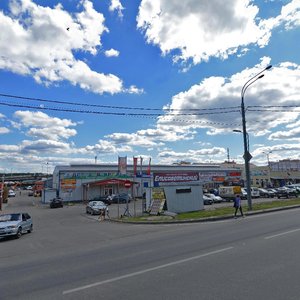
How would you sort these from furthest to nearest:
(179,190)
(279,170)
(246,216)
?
(279,170) → (179,190) → (246,216)

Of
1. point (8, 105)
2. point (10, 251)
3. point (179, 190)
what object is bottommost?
point (10, 251)

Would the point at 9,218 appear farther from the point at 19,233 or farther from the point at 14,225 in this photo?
the point at 14,225

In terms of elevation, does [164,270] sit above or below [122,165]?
below

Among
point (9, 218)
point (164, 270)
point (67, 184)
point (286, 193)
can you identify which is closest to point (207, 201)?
point (286, 193)

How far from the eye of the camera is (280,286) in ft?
20.6

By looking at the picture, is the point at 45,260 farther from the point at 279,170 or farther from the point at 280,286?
the point at 279,170

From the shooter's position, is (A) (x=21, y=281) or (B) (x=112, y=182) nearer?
(A) (x=21, y=281)

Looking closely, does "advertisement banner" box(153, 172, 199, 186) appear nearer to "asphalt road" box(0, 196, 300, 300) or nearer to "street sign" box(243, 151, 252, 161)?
"street sign" box(243, 151, 252, 161)

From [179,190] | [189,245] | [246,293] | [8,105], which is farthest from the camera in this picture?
[179,190]

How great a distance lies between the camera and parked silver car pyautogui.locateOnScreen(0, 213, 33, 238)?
60.0 ft

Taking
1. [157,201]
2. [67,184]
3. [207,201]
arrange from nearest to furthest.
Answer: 1. [157,201]
2. [207,201]
3. [67,184]

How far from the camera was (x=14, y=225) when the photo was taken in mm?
18688

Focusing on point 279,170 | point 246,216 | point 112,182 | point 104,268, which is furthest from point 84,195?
point 279,170

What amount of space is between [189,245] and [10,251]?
7.41 m
